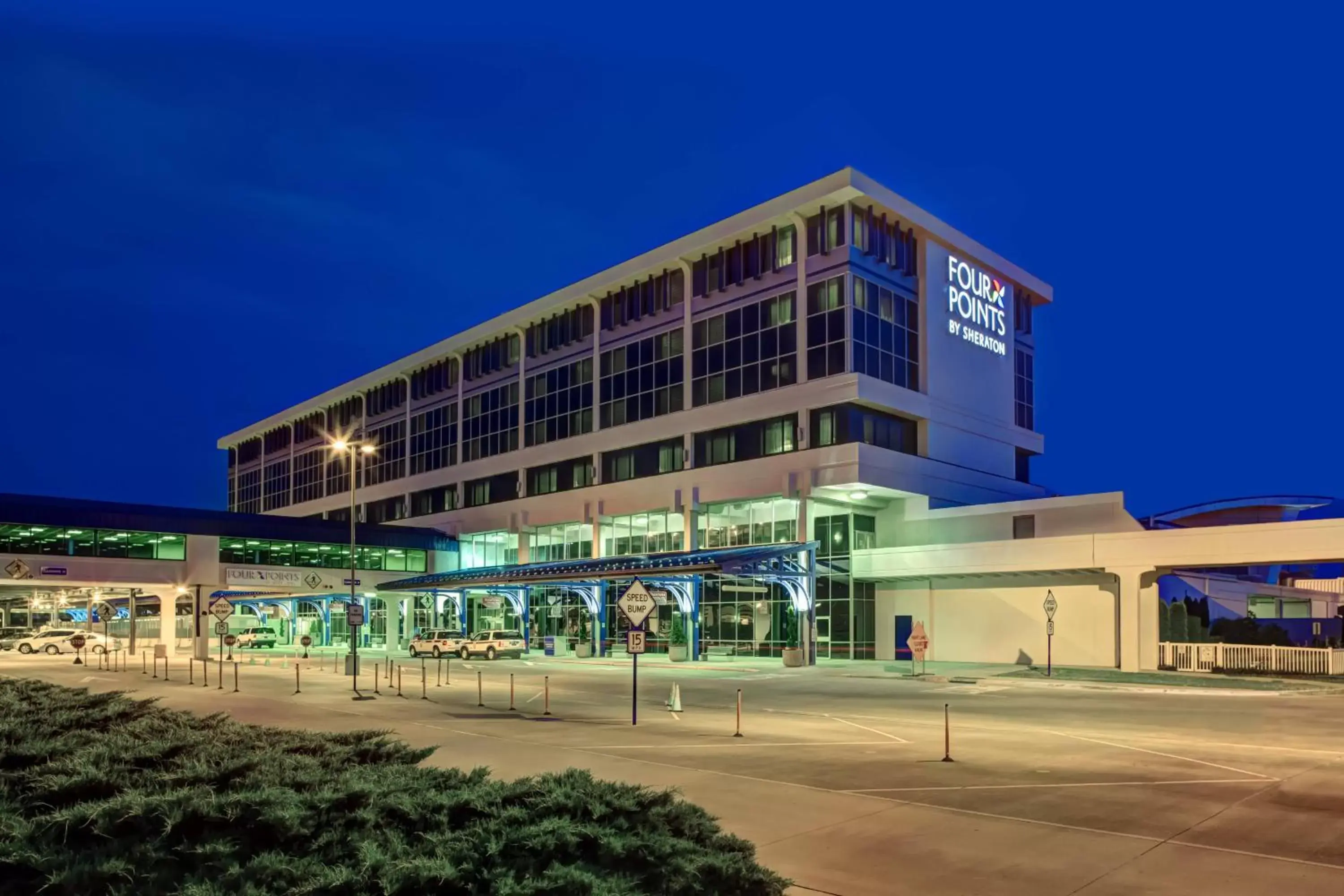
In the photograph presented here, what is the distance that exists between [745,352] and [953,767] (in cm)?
4048

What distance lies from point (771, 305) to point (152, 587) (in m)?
40.4

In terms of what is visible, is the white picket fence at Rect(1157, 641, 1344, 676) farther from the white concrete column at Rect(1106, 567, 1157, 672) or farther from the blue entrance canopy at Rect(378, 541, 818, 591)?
the blue entrance canopy at Rect(378, 541, 818, 591)

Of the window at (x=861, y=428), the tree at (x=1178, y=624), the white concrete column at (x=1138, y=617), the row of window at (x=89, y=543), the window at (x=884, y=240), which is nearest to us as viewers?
the white concrete column at (x=1138, y=617)

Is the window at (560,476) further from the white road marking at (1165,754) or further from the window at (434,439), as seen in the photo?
the white road marking at (1165,754)

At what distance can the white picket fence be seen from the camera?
3497 centimetres

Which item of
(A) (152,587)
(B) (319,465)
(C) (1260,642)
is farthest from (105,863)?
(B) (319,465)

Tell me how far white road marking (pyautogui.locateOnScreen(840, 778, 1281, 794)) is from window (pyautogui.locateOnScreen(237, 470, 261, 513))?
10521 centimetres

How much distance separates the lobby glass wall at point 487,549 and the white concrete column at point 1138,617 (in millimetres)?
41612

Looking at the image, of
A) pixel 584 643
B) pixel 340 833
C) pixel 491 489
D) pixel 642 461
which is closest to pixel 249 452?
pixel 491 489

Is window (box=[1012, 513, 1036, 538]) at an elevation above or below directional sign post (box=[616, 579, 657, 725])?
above

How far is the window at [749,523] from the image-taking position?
53.3m

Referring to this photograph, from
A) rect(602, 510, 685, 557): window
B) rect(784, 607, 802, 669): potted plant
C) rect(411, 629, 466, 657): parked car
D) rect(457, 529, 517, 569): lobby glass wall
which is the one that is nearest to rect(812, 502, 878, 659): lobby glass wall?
rect(784, 607, 802, 669): potted plant

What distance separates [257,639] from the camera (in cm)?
7638

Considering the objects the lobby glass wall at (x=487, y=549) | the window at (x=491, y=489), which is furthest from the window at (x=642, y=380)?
the lobby glass wall at (x=487, y=549)
